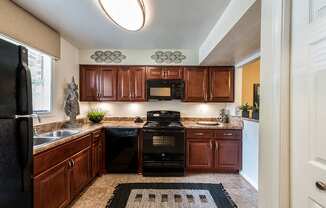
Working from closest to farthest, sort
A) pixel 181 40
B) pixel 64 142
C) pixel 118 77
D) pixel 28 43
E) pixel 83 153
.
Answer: pixel 64 142 < pixel 28 43 < pixel 83 153 < pixel 181 40 < pixel 118 77

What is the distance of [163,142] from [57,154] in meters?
2.07

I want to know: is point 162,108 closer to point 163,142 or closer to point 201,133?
point 163,142

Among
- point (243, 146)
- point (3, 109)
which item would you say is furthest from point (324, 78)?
point (243, 146)

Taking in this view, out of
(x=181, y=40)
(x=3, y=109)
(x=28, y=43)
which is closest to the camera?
(x=3, y=109)

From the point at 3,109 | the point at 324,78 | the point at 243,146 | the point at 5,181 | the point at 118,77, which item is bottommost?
the point at 243,146

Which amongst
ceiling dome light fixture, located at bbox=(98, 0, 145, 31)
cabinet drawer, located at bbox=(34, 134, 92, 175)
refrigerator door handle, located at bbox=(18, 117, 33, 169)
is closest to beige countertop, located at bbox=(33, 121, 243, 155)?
cabinet drawer, located at bbox=(34, 134, 92, 175)

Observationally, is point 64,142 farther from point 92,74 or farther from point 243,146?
point 243,146

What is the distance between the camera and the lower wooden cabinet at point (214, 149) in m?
4.30

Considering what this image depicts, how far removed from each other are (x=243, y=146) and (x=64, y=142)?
2910 mm

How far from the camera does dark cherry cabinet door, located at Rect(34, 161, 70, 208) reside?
2135mm

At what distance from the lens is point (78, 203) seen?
10.1 ft

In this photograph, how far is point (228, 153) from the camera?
431cm

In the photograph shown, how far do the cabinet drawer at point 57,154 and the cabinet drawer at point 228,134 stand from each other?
2.18 metres

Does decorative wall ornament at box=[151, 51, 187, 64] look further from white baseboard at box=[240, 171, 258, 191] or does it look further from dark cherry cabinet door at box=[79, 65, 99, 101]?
white baseboard at box=[240, 171, 258, 191]
